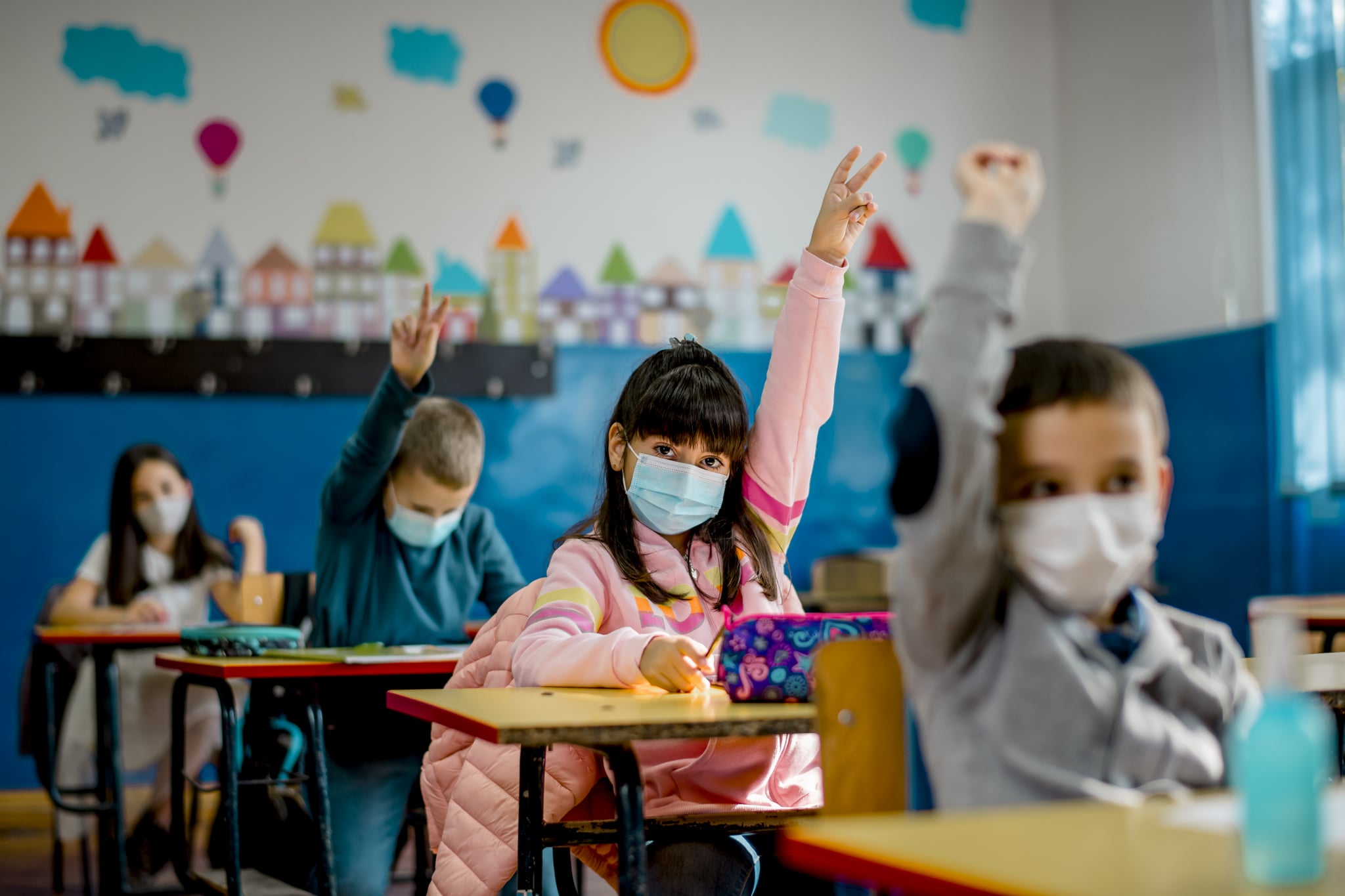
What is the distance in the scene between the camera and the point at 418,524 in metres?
2.76

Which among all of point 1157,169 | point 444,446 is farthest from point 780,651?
point 1157,169

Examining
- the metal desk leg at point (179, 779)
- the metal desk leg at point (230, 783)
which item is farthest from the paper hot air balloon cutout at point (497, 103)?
the metal desk leg at point (230, 783)

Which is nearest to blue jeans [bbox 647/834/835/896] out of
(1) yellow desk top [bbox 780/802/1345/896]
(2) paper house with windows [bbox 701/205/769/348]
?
(1) yellow desk top [bbox 780/802/1345/896]

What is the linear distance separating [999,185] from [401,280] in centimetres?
438

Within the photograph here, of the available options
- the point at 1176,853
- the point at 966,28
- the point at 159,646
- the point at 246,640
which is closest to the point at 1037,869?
the point at 1176,853

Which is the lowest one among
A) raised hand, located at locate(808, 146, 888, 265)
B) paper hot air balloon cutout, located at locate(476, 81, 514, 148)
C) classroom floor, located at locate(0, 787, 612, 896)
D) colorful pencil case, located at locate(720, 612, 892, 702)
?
classroom floor, located at locate(0, 787, 612, 896)

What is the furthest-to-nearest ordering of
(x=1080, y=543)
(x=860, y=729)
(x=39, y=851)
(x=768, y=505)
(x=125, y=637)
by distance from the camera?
(x=39, y=851)
(x=125, y=637)
(x=768, y=505)
(x=860, y=729)
(x=1080, y=543)

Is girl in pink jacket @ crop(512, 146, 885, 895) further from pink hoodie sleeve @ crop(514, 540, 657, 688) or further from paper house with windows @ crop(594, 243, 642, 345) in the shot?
paper house with windows @ crop(594, 243, 642, 345)

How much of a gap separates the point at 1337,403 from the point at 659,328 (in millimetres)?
2456

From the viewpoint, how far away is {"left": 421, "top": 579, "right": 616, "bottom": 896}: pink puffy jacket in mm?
1635

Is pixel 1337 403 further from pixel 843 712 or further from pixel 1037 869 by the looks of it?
pixel 1037 869

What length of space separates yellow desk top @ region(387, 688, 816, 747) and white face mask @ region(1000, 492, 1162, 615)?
33 cm

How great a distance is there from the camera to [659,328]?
17.9 ft

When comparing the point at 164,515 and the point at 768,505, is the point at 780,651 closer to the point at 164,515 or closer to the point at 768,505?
the point at 768,505
